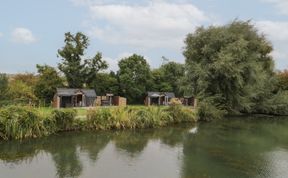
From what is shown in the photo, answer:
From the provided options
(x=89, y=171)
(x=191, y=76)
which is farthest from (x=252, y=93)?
(x=89, y=171)

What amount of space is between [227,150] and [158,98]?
25.5 metres

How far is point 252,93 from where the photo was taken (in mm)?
40594

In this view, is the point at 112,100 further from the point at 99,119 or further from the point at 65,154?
the point at 65,154

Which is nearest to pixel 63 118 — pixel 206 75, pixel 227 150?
pixel 227 150

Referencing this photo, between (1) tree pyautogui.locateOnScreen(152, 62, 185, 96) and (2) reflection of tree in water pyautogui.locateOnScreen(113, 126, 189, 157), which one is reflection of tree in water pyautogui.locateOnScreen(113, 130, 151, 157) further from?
(1) tree pyautogui.locateOnScreen(152, 62, 185, 96)

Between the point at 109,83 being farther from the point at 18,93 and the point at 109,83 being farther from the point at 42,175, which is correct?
the point at 42,175

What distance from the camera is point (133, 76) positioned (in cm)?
4366

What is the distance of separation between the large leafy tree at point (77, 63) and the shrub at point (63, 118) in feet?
57.5

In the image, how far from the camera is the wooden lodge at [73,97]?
35.6 metres

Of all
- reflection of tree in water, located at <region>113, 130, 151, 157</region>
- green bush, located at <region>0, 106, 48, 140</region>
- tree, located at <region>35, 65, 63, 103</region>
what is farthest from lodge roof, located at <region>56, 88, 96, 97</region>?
green bush, located at <region>0, 106, 48, 140</region>

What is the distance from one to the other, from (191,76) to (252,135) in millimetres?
13074

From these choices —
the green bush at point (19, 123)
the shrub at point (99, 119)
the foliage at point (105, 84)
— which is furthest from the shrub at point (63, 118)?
the foliage at point (105, 84)

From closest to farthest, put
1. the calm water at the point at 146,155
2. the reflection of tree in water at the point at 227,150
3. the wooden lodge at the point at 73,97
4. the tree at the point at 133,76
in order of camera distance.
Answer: the calm water at the point at 146,155, the reflection of tree in water at the point at 227,150, the wooden lodge at the point at 73,97, the tree at the point at 133,76

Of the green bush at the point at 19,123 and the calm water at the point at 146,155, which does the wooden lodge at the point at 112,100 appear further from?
the green bush at the point at 19,123
